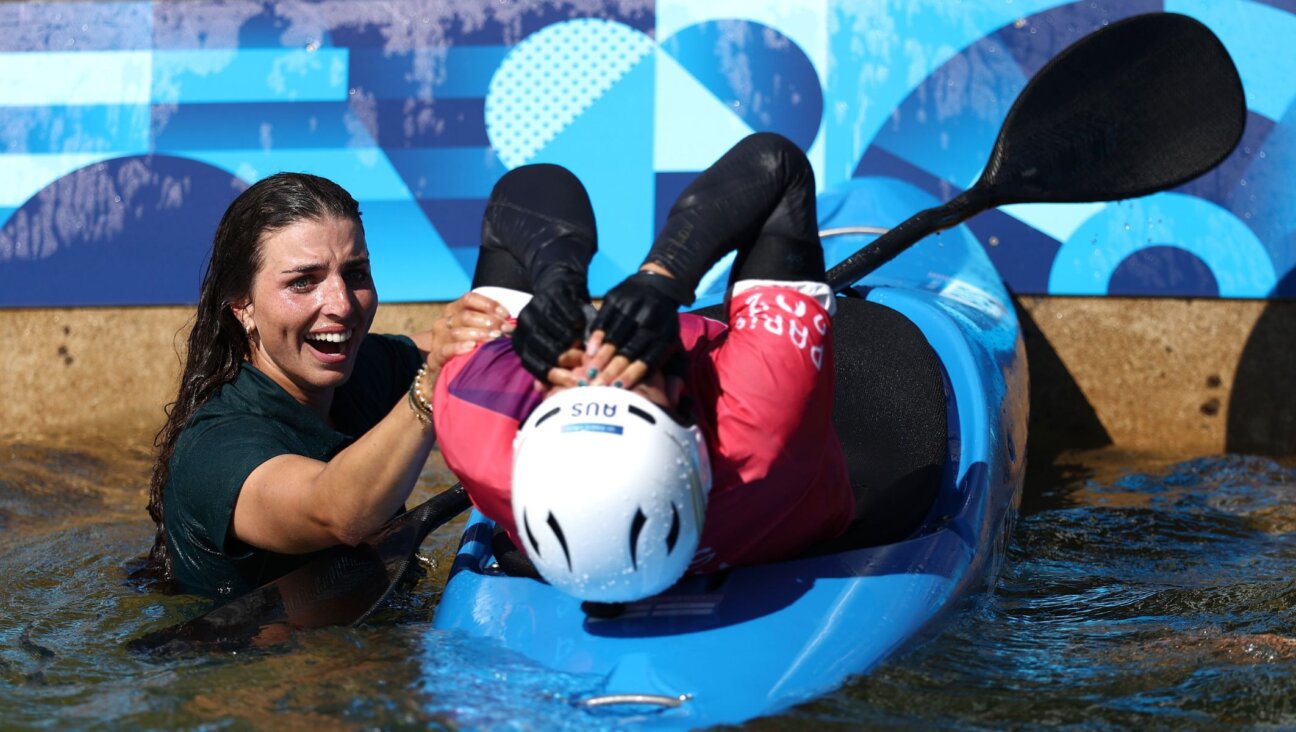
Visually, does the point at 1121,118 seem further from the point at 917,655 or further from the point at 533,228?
the point at 533,228

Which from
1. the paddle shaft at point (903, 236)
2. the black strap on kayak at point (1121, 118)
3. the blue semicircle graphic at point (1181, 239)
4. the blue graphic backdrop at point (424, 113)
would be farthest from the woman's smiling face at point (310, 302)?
the blue semicircle graphic at point (1181, 239)

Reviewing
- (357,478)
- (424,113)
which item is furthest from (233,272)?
(424,113)

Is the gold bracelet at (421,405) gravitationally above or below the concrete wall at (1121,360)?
above

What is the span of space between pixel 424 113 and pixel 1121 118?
2120 mm

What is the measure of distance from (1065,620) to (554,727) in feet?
3.62

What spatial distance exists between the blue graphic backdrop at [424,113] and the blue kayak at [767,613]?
1696mm

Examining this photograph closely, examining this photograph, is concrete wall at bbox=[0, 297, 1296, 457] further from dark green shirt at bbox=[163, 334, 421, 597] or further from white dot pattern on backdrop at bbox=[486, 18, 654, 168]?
dark green shirt at bbox=[163, 334, 421, 597]

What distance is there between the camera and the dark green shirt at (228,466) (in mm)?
2311

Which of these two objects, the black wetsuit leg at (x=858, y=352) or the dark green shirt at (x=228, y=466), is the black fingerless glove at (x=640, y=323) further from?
the dark green shirt at (x=228, y=466)

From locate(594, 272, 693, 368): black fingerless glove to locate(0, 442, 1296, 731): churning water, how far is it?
19.2 inches

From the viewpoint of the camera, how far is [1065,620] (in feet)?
7.98

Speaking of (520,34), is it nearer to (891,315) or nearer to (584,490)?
(891,315)

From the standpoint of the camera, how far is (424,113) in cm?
426

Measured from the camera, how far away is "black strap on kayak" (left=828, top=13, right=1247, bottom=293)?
3.14m
